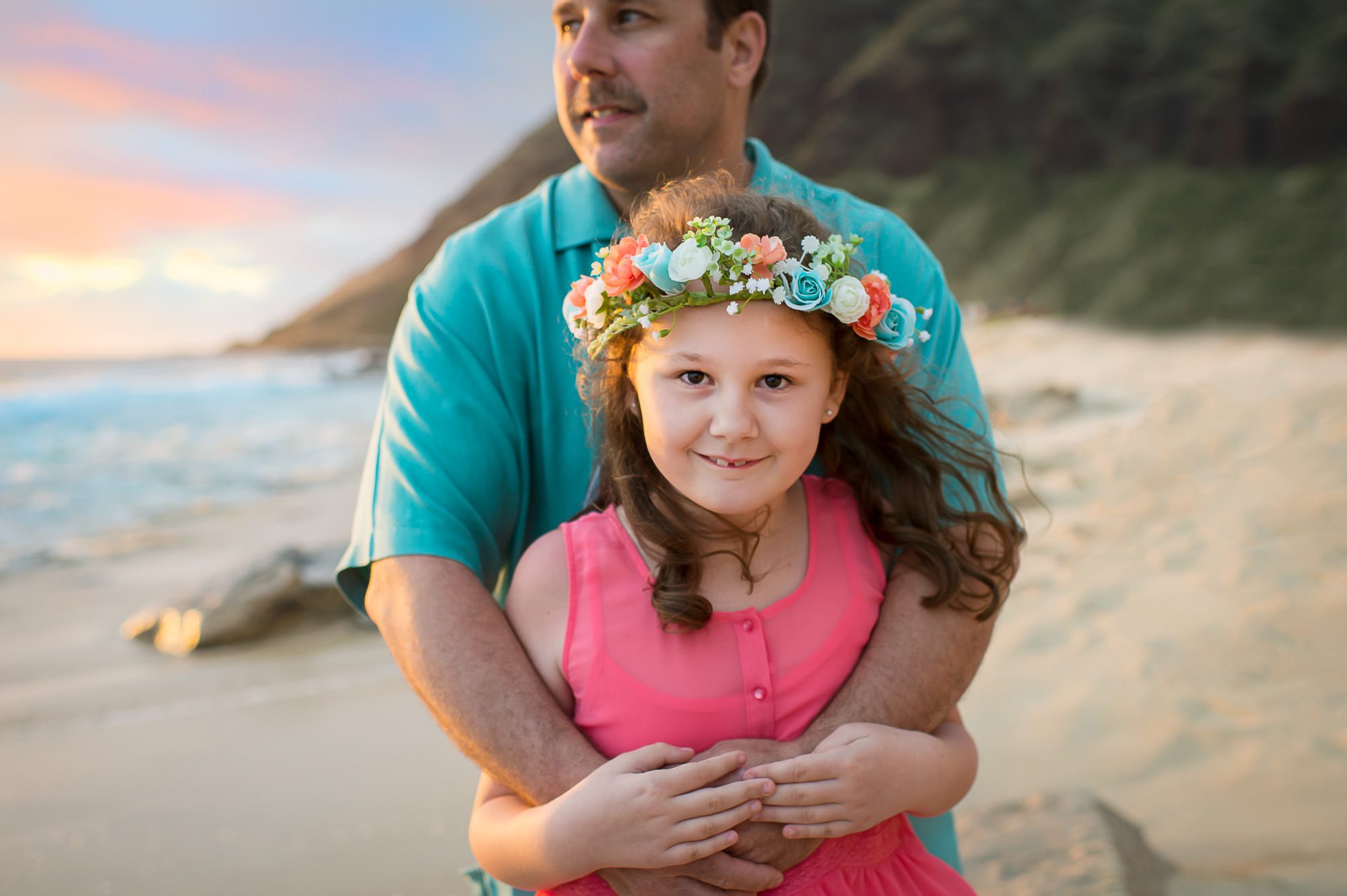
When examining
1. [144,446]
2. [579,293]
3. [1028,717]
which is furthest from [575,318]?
[144,446]

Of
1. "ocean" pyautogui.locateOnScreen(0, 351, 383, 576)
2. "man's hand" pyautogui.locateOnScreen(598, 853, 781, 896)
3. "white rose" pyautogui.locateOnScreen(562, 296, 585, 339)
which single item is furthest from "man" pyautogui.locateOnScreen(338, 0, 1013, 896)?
"ocean" pyautogui.locateOnScreen(0, 351, 383, 576)

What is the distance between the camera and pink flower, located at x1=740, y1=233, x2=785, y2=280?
4.89ft

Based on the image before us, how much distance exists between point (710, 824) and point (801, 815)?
0.14m

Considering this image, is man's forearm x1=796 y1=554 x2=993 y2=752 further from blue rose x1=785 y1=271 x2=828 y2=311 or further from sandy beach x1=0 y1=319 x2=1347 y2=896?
sandy beach x1=0 y1=319 x2=1347 y2=896

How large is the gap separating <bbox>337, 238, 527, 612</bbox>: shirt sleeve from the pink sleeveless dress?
235mm

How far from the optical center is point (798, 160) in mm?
32219

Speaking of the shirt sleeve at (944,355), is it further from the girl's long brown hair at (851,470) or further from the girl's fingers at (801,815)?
the girl's fingers at (801,815)

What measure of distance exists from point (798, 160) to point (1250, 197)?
12478mm

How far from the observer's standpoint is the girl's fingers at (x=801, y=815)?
1.48 m

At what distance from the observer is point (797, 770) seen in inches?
58.9

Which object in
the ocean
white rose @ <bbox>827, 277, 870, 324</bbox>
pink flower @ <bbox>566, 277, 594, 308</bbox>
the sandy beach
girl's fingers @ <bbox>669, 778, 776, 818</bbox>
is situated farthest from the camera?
the ocean

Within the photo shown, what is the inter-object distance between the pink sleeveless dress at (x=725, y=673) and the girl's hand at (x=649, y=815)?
0.12m

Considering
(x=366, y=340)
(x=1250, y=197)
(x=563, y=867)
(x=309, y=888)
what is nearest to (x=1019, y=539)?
(x=563, y=867)

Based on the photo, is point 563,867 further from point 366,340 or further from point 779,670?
point 366,340
